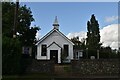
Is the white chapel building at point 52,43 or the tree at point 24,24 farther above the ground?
the tree at point 24,24

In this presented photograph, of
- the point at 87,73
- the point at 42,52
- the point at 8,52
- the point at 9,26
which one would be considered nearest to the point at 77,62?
the point at 87,73

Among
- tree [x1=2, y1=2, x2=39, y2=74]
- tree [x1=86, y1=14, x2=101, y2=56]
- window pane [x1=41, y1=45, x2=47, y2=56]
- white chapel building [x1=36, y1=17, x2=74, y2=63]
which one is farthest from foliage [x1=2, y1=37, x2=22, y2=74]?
tree [x1=86, y1=14, x2=101, y2=56]

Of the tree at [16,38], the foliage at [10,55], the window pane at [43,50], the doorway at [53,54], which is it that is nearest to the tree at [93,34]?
the tree at [16,38]

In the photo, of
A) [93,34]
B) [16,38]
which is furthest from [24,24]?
[93,34]

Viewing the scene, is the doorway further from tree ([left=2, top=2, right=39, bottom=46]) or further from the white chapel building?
tree ([left=2, top=2, right=39, bottom=46])

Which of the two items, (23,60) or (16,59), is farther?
(23,60)

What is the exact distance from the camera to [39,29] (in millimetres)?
49094

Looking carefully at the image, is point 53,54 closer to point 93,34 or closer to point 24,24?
point 24,24

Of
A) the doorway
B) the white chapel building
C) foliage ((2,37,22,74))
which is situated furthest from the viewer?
the white chapel building

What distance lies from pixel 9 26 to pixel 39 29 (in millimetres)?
8994

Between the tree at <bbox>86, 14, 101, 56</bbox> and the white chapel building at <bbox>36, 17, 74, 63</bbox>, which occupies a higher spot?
the tree at <bbox>86, 14, 101, 56</bbox>

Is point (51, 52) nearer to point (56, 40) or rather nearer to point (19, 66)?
point (56, 40)

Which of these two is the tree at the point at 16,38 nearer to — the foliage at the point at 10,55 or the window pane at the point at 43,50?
the foliage at the point at 10,55

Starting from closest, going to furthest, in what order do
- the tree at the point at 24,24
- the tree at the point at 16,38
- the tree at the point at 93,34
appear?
1. the tree at the point at 16,38
2. the tree at the point at 24,24
3. the tree at the point at 93,34
